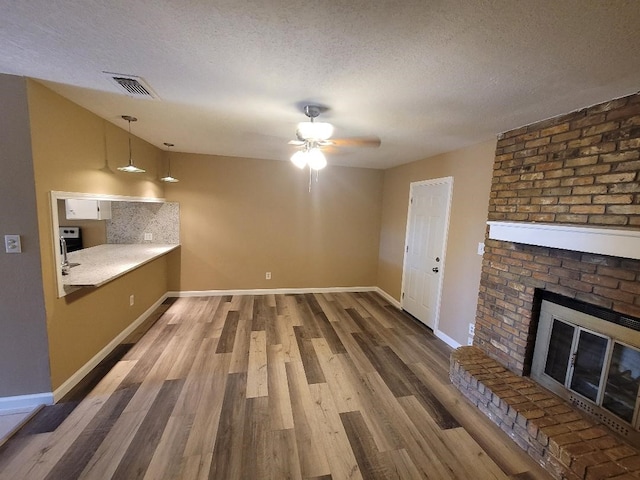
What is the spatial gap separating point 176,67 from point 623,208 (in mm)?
2886

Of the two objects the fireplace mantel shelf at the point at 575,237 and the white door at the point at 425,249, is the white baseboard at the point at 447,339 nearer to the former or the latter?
the white door at the point at 425,249

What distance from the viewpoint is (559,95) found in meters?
1.74

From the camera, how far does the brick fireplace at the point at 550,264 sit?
169 centimetres

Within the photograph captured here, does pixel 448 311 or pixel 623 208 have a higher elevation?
pixel 623 208

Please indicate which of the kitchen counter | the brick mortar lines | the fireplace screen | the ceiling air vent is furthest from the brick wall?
the kitchen counter

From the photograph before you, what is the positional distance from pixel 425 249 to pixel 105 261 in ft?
13.2

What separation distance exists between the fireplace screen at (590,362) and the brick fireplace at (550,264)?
0.36ft

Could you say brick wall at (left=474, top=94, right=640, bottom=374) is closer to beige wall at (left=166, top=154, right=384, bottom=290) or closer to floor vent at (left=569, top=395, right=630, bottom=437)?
floor vent at (left=569, top=395, right=630, bottom=437)

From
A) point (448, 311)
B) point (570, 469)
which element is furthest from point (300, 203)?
point (570, 469)

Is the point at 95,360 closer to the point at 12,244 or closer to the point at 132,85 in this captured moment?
the point at 12,244

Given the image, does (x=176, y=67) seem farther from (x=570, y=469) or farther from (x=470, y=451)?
(x=570, y=469)

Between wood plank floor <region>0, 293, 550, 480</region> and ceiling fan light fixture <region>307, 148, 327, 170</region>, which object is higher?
ceiling fan light fixture <region>307, 148, 327, 170</region>

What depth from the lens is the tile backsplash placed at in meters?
3.97

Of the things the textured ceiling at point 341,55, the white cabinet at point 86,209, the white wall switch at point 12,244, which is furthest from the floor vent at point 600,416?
the white cabinet at point 86,209
